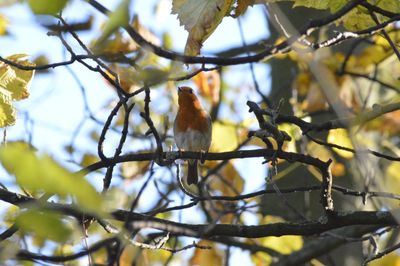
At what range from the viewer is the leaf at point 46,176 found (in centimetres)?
67

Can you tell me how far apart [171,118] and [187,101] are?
0.45 meters

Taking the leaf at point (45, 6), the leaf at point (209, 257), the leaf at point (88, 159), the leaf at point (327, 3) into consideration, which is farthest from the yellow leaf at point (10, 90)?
the leaf at point (88, 159)

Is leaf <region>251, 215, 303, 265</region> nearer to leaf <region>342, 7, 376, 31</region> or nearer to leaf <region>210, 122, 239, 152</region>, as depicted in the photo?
leaf <region>210, 122, 239, 152</region>

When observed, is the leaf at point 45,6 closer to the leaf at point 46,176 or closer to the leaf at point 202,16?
the leaf at point 46,176

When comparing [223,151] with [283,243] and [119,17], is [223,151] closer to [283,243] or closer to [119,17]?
[283,243]

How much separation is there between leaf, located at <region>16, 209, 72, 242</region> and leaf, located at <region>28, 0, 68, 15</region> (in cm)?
22

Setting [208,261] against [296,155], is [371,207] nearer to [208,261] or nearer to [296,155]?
[208,261]

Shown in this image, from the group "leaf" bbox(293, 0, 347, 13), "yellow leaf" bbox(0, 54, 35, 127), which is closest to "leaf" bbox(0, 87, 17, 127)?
"yellow leaf" bbox(0, 54, 35, 127)

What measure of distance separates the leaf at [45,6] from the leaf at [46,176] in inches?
6.6

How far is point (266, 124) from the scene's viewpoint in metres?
2.16

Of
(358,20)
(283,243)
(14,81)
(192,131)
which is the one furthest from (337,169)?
(14,81)

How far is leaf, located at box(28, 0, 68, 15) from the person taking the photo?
749mm

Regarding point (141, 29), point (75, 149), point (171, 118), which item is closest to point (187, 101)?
point (171, 118)

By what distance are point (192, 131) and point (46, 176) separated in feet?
15.4
